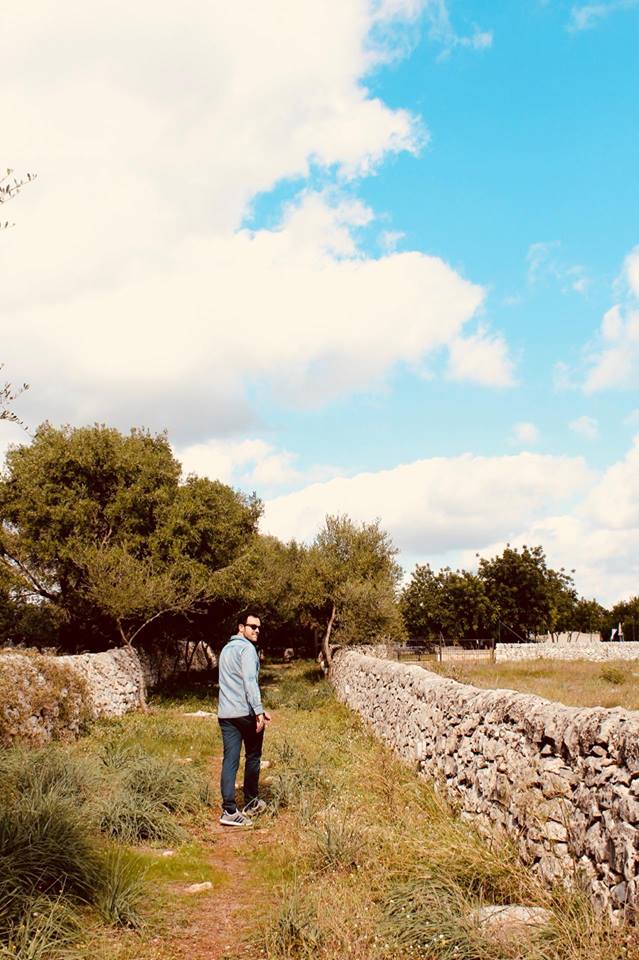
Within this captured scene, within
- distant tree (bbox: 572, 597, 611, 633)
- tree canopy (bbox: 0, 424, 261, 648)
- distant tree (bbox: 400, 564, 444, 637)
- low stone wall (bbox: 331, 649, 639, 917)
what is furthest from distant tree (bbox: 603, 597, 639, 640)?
low stone wall (bbox: 331, 649, 639, 917)

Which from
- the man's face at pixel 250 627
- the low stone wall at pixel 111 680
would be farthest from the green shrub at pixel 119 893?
the low stone wall at pixel 111 680

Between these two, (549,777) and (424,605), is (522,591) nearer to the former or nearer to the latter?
(424,605)

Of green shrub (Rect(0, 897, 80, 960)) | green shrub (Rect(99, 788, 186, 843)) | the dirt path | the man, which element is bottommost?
the dirt path

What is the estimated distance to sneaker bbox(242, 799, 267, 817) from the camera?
8219 mm

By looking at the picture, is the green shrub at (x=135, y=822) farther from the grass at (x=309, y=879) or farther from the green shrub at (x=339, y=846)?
the green shrub at (x=339, y=846)

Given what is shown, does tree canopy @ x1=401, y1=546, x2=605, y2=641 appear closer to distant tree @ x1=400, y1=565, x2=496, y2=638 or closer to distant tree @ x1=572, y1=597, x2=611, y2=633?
distant tree @ x1=400, y1=565, x2=496, y2=638

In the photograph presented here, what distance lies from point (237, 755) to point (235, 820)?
2.30 feet

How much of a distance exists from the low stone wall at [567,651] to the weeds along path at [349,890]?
44435 millimetres

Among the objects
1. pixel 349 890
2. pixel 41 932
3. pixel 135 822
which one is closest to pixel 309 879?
pixel 349 890

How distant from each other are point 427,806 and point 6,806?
14.8 ft

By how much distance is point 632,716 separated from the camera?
5.09 m

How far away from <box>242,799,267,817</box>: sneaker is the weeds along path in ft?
0.42

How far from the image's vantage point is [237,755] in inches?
324

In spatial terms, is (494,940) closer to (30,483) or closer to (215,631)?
(30,483)
